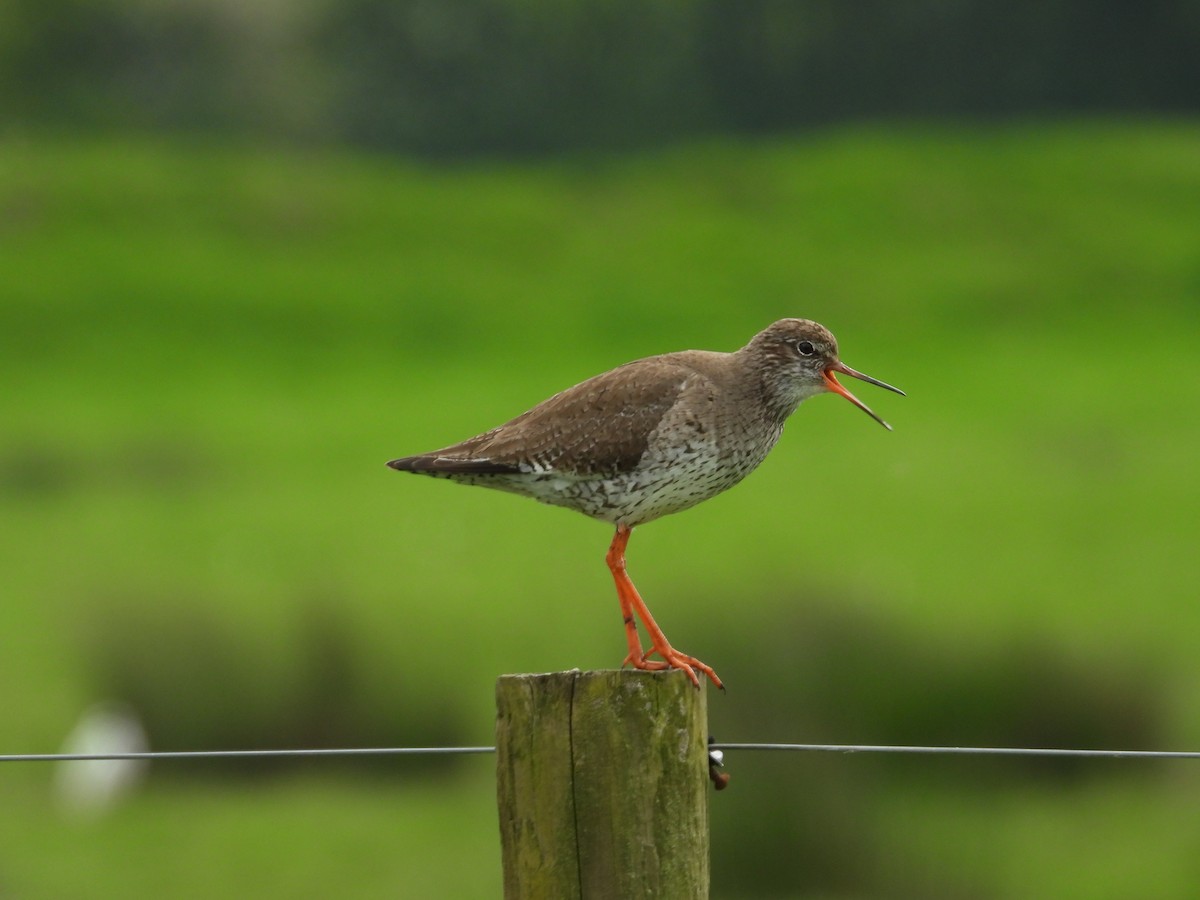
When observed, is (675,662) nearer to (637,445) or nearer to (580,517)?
(637,445)

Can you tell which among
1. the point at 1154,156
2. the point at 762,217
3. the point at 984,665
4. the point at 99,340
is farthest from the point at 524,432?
the point at 1154,156

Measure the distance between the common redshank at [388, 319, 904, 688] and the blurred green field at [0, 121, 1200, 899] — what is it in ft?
22.1

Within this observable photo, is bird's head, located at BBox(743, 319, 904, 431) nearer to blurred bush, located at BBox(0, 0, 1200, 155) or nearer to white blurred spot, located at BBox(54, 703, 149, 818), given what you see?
white blurred spot, located at BBox(54, 703, 149, 818)

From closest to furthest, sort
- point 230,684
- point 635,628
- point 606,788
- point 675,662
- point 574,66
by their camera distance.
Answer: point 606,788 → point 675,662 → point 635,628 → point 230,684 → point 574,66

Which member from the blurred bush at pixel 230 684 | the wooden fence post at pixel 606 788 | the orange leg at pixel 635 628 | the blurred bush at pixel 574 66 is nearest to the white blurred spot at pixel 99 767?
the blurred bush at pixel 230 684

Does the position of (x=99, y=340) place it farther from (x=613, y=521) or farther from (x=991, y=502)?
(x=613, y=521)

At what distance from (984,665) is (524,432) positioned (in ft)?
41.5

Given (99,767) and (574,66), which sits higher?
(574,66)

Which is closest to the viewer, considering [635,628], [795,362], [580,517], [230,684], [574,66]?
[635,628]

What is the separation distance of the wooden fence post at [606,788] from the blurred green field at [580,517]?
8.23m

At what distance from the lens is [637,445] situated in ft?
16.6

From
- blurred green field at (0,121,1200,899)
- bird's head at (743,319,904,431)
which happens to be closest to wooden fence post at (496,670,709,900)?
bird's head at (743,319,904,431)

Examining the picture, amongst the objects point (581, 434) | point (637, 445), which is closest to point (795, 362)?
point (637, 445)

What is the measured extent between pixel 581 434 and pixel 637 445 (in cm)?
18
